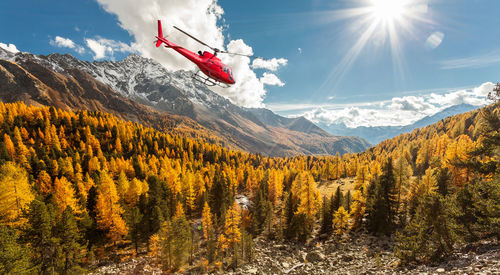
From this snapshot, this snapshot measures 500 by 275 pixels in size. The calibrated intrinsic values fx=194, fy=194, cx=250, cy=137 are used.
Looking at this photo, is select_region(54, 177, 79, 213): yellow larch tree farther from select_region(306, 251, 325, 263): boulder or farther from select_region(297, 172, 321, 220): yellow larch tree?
select_region(297, 172, 321, 220): yellow larch tree

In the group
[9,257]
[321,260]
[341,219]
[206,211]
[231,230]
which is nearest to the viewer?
[9,257]

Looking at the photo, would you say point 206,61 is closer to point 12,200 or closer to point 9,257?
point 9,257

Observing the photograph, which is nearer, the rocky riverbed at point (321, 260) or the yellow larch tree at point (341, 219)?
the rocky riverbed at point (321, 260)

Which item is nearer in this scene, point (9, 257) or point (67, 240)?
point (9, 257)

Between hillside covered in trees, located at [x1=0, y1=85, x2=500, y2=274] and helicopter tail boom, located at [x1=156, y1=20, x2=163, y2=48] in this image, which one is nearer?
hillside covered in trees, located at [x1=0, y1=85, x2=500, y2=274]

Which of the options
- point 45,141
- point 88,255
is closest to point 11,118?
point 45,141

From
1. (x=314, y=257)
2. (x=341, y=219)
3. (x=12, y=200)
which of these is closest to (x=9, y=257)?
(x=12, y=200)

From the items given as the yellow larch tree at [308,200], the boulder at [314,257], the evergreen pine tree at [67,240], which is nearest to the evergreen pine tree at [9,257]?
the evergreen pine tree at [67,240]

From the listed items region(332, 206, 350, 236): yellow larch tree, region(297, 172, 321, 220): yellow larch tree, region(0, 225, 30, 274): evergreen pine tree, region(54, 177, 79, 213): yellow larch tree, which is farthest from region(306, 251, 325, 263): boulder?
region(54, 177, 79, 213): yellow larch tree

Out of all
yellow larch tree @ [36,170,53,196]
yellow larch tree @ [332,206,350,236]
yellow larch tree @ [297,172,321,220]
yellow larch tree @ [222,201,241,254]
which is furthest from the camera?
yellow larch tree @ [36,170,53,196]

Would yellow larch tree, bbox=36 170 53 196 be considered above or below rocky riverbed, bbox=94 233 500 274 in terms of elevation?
above

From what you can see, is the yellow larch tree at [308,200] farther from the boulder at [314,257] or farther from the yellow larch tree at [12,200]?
the yellow larch tree at [12,200]

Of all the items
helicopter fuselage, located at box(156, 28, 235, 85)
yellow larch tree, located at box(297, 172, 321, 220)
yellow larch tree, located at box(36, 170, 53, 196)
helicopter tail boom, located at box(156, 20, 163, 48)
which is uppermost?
helicopter tail boom, located at box(156, 20, 163, 48)

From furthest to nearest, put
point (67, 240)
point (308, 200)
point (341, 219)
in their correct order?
point (308, 200) < point (341, 219) < point (67, 240)
